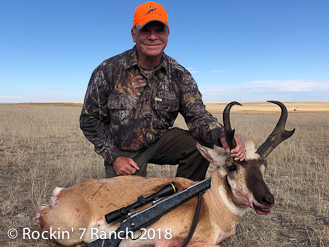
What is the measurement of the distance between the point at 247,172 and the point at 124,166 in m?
2.18

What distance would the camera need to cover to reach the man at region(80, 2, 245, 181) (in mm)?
4520

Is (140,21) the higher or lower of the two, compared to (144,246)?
higher

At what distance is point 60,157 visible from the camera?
Answer: 763 centimetres

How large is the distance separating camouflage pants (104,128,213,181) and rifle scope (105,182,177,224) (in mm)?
1492

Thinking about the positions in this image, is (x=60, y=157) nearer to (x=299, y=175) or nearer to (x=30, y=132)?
(x=30, y=132)

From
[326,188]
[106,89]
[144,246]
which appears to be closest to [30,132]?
[106,89]

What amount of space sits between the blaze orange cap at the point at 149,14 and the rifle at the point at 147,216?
110 inches

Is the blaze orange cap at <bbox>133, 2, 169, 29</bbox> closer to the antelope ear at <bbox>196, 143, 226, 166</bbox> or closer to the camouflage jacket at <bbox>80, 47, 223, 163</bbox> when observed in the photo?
the camouflage jacket at <bbox>80, 47, 223, 163</bbox>

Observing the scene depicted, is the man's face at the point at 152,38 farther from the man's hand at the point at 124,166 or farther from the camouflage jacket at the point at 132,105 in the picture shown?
the man's hand at the point at 124,166

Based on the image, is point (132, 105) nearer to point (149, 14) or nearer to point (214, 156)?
point (149, 14)

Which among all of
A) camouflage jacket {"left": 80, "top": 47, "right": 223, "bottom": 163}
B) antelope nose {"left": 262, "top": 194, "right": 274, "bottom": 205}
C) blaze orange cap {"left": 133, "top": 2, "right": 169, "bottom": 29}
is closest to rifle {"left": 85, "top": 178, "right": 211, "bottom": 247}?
antelope nose {"left": 262, "top": 194, "right": 274, "bottom": 205}

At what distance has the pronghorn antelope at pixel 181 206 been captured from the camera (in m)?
3.07

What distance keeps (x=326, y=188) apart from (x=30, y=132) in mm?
10681

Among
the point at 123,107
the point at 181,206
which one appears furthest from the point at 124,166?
the point at 181,206
